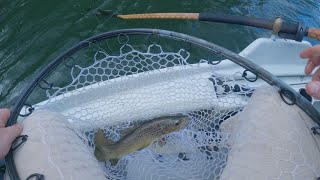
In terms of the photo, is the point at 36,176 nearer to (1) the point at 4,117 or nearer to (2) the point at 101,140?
(1) the point at 4,117

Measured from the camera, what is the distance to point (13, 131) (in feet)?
5.49

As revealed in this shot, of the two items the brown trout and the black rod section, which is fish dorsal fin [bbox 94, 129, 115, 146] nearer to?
the brown trout

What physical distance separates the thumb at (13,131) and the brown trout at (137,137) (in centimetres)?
46

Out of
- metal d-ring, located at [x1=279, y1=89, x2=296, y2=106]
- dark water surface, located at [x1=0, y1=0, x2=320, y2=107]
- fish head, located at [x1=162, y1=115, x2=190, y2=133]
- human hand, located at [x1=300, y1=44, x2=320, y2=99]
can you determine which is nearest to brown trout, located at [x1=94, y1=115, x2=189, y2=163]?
fish head, located at [x1=162, y1=115, x2=190, y2=133]

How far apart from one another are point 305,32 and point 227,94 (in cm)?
65

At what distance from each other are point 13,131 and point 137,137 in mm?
697

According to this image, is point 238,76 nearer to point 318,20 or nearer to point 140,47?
point 140,47

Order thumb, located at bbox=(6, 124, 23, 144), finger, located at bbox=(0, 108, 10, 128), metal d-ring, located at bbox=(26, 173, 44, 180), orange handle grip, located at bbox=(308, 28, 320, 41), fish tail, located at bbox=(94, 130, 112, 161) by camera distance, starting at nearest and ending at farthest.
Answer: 1. metal d-ring, located at bbox=(26, 173, 44, 180)
2. thumb, located at bbox=(6, 124, 23, 144)
3. finger, located at bbox=(0, 108, 10, 128)
4. fish tail, located at bbox=(94, 130, 112, 161)
5. orange handle grip, located at bbox=(308, 28, 320, 41)

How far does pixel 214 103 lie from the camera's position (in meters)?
2.37

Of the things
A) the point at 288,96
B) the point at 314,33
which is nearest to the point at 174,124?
the point at 288,96

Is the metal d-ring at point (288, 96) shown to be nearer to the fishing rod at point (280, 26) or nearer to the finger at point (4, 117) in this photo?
the fishing rod at point (280, 26)

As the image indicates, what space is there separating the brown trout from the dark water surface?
253 centimetres

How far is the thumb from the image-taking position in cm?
165

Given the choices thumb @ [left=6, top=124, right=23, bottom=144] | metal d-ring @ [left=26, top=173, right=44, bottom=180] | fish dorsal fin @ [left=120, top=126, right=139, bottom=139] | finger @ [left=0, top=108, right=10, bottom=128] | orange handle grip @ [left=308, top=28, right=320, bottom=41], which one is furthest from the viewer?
orange handle grip @ [left=308, top=28, right=320, bottom=41]
